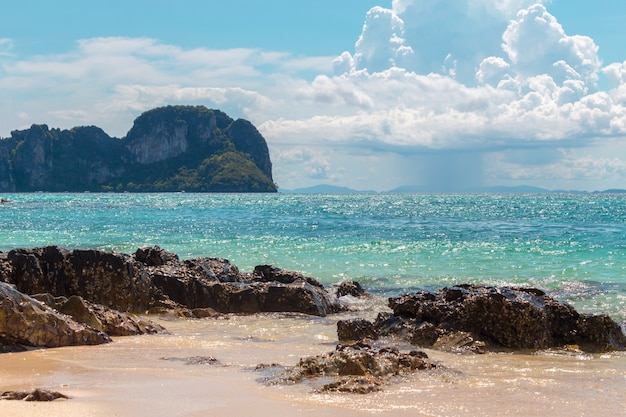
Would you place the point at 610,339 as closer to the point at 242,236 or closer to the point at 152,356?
the point at 152,356

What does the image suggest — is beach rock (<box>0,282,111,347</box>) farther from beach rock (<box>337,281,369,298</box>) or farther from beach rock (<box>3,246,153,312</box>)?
beach rock (<box>337,281,369,298</box>)

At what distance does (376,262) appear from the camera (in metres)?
23.4

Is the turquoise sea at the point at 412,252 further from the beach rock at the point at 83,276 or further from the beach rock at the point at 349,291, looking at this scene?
the beach rock at the point at 83,276

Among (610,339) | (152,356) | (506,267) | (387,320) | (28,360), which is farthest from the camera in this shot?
(506,267)

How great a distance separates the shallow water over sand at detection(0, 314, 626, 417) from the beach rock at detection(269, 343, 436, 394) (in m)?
0.18

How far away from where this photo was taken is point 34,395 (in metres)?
5.83

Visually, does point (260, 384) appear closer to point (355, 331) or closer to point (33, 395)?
point (33, 395)

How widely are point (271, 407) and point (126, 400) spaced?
124 cm

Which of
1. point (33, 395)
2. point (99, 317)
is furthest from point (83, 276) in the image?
point (33, 395)

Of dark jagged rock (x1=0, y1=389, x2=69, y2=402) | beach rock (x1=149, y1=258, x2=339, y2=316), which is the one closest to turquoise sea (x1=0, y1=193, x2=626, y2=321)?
beach rock (x1=149, y1=258, x2=339, y2=316)

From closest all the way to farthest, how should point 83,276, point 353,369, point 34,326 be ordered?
point 353,369, point 34,326, point 83,276

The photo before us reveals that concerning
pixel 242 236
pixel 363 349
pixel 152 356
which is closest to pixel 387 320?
pixel 363 349

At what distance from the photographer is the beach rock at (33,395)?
5801mm

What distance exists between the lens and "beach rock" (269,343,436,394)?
6699 millimetres
